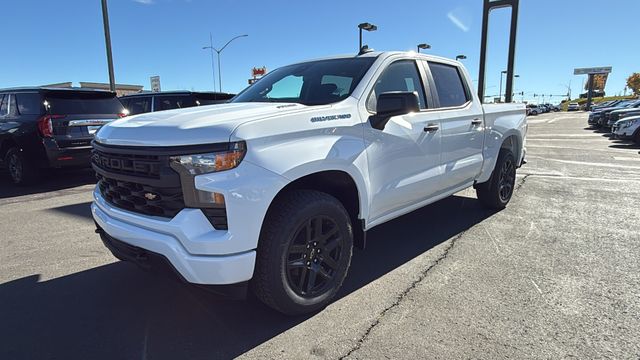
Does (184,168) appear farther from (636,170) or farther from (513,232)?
(636,170)

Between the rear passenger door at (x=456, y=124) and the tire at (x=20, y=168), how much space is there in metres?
7.08

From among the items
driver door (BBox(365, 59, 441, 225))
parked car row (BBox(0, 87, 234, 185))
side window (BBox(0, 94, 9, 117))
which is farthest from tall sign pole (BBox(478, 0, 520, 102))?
side window (BBox(0, 94, 9, 117))

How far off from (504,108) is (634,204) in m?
2.51

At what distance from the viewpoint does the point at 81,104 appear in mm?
7578

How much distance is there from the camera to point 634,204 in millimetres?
5973

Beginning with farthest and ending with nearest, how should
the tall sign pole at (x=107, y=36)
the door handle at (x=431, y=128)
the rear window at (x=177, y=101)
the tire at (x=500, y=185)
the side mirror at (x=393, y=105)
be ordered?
the tall sign pole at (x=107, y=36) < the rear window at (x=177, y=101) < the tire at (x=500, y=185) < the door handle at (x=431, y=128) < the side mirror at (x=393, y=105)

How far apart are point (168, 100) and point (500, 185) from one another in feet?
25.0

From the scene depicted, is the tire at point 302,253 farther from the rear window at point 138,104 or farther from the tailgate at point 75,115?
the rear window at point 138,104

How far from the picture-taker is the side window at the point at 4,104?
7.70m

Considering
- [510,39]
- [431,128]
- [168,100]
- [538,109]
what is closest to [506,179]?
Answer: [431,128]

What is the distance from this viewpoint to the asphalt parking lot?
2.59 metres

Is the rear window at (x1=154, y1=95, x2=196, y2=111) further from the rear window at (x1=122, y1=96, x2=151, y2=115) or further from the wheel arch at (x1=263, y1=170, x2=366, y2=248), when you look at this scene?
the wheel arch at (x1=263, y1=170, x2=366, y2=248)

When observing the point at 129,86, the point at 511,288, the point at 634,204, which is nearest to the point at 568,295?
the point at 511,288

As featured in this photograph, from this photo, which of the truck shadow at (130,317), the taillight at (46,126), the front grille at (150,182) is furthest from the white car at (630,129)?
the taillight at (46,126)
